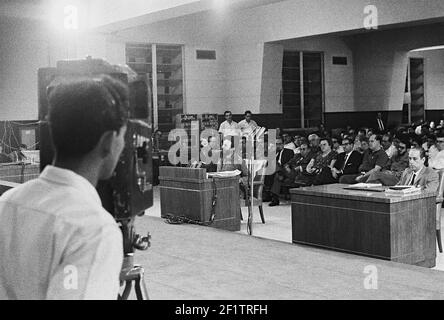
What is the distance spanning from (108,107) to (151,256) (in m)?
3.51

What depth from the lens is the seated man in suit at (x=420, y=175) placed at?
570cm

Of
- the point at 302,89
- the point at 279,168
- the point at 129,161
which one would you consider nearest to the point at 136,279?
the point at 129,161

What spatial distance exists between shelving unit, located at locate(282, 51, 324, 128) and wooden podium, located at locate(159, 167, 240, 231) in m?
8.08

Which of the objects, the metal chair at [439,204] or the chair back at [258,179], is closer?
the metal chair at [439,204]

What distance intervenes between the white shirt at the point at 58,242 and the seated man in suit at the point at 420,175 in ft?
16.1

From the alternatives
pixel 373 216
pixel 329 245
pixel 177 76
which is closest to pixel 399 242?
pixel 373 216

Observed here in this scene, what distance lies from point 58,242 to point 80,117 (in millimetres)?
210

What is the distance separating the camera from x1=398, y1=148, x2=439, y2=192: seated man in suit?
570 centimetres

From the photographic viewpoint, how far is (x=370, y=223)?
16.1 feet

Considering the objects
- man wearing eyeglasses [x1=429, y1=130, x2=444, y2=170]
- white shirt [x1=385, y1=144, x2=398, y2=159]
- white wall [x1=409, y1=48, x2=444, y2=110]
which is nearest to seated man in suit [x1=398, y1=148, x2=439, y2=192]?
man wearing eyeglasses [x1=429, y1=130, x2=444, y2=170]

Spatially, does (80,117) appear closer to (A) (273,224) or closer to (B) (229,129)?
(A) (273,224)

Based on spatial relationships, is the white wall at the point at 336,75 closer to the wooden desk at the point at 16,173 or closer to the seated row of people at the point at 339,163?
the seated row of people at the point at 339,163

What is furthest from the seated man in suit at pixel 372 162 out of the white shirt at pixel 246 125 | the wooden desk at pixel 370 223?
the white shirt at pixel 246 125
